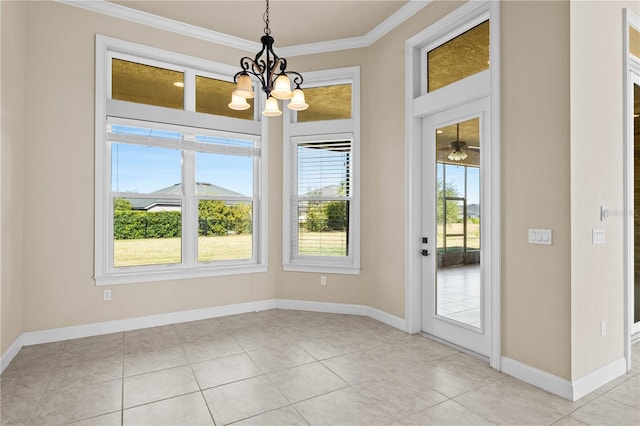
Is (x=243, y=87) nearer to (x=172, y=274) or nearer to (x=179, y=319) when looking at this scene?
(x=172, y=274)

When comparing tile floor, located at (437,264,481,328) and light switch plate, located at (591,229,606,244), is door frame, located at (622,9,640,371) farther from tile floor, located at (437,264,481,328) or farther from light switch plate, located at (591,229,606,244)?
tile floor, located at (437,264,481,328)

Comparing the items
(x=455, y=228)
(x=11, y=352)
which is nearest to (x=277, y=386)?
(x=455, y=228)

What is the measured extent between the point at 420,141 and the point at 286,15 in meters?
2.07

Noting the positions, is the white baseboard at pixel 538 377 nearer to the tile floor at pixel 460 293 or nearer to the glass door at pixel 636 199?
the tile floor at pixel 460 293

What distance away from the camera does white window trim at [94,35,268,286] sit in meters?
3.88

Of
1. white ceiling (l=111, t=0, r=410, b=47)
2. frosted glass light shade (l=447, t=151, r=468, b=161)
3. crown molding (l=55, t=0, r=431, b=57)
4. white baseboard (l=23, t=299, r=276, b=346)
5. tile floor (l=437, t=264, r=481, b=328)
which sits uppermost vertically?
white ceiling (l=111, t=0, r=410, b=47)

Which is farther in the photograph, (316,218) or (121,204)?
(316,218)

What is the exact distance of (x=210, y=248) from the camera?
182 inches

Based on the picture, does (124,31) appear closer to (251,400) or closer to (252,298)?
(252,298)

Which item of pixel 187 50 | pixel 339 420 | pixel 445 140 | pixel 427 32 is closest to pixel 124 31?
pixel 187 50

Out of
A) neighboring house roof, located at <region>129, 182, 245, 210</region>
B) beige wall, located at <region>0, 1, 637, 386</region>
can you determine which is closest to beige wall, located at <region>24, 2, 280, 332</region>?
beige wall, located at <region>0, 1, 637, 386</region>

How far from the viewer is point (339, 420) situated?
89.7 inches

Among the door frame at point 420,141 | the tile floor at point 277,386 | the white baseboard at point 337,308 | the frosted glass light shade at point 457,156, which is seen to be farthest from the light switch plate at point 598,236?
the white baseboard at point 337,308

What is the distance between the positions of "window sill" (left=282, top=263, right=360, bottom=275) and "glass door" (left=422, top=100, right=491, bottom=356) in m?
1.05
